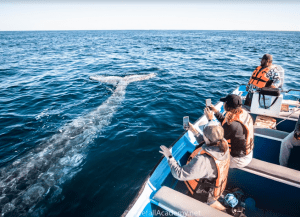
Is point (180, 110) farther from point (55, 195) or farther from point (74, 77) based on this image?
Answer: point (74, 77)

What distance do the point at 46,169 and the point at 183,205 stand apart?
563cm

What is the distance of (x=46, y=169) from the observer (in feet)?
20.4

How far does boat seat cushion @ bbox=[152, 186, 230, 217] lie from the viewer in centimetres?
290

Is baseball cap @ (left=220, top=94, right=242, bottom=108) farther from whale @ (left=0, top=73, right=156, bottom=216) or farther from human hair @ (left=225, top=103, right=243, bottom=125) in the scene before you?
whale @ (left=0, top=73, right=156, bottom=216)

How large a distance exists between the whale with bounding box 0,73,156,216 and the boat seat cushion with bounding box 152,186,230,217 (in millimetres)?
3945

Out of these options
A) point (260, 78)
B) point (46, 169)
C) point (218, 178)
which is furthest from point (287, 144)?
point (46, 169)

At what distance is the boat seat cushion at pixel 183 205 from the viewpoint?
9.52 ft

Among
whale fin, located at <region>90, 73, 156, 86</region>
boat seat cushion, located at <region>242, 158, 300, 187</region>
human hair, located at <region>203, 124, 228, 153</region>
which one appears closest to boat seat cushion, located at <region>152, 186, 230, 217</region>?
human hair, located at <region>203, 124, 228, 153</region>

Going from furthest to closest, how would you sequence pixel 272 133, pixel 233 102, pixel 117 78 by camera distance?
1. pixel 117 78
2. pixel 272 133
3. pixel 233 102

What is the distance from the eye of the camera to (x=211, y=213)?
286 cm

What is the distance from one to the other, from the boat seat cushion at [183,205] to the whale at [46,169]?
3.95 metres

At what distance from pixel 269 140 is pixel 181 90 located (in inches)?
389

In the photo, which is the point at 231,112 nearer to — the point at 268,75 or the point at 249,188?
the point at 249,188

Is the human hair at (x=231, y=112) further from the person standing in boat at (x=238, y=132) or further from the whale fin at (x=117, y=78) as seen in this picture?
the whale fin at (x=117, y=78)
